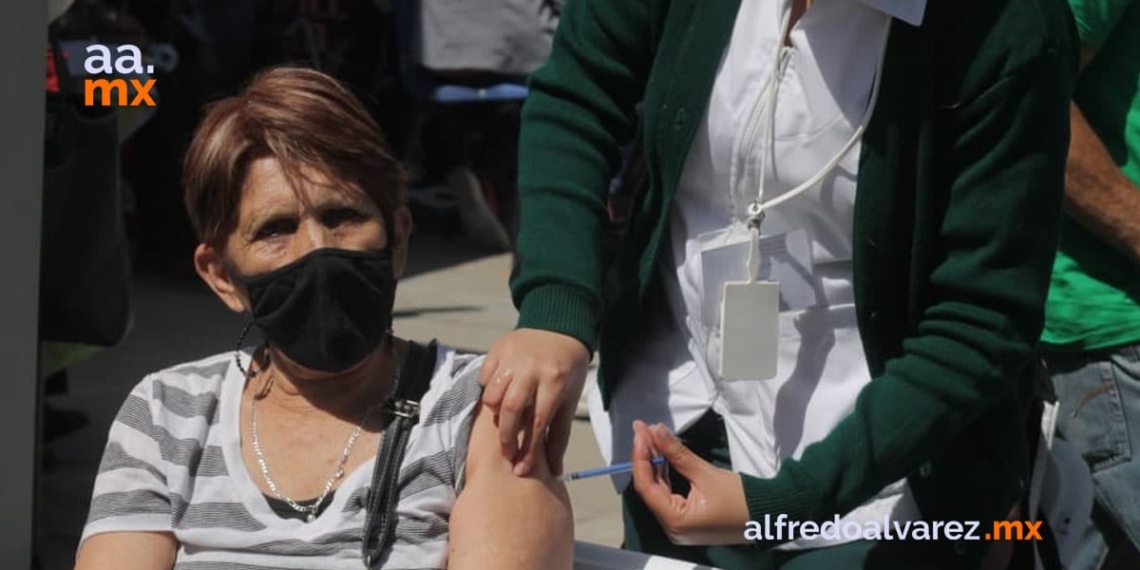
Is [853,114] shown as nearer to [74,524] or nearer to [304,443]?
[304,443]

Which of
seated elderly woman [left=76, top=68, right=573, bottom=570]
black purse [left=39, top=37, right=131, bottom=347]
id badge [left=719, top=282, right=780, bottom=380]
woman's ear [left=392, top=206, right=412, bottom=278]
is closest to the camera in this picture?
id badge [left=719, top=282, right=780, bottom=380]

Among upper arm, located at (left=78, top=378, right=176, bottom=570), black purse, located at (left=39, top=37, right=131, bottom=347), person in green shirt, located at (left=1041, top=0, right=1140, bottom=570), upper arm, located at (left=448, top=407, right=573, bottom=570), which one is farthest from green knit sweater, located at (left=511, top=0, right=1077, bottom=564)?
black purse, located at (left=39, top=37, right=131, bottom=347)

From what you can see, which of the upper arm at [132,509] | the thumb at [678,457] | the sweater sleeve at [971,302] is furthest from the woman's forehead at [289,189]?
the sweater sleeve at [971,302]

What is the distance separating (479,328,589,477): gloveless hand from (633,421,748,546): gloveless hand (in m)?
0.10

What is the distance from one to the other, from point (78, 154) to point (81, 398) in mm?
2199

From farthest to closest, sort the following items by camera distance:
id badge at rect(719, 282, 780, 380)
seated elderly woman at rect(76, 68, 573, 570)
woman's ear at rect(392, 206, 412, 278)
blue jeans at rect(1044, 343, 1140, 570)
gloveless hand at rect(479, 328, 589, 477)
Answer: blue jeans at rect(1044, 343, 1140, 570) < woman's ear at rect(392, 206, 412, 278) < seated elderly woman at rect(76, 68, 573, 570) < id badge at rect(719, 282, 780, 380) < gloveless hand at rect(479, 328, 589, 477)

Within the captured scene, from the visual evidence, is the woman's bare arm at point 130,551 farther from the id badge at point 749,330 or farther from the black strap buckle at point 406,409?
the id badge at point 749,330

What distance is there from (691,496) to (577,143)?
0.46m

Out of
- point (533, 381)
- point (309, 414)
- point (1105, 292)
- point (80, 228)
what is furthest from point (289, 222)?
point (80, 228)

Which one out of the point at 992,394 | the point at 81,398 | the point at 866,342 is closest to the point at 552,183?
the point at 866,342

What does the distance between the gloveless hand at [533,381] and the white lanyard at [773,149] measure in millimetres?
258

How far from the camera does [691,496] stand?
2047 mm

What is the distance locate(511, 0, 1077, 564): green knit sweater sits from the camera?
2.02m

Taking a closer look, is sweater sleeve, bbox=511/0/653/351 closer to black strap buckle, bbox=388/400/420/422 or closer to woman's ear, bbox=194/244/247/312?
black strap buckle, bbox=388/400/420/422
